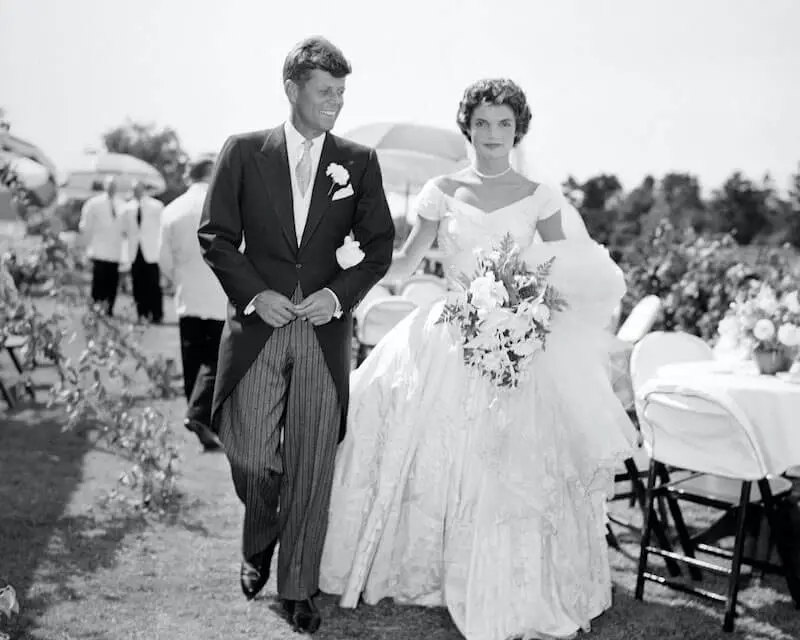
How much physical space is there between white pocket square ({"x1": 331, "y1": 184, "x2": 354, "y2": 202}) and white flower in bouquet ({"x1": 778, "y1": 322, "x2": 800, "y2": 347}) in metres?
2.07

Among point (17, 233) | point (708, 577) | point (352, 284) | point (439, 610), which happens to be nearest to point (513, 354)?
point (352, 284)

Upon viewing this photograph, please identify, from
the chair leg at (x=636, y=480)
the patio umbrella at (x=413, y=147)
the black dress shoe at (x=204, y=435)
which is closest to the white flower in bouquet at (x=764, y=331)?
the chair leg at (x=636, y=480)

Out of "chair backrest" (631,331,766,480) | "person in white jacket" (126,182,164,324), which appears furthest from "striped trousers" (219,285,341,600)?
"person in white jacket" (126,182,164,324)

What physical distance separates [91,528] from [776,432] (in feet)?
10.7

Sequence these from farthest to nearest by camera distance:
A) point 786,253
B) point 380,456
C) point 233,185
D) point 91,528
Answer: point 786,253 → point 91,528 → point 380,456 → point 233,185

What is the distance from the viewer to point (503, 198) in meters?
4.16

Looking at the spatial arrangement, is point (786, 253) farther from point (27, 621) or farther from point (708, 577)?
point (27, 621)

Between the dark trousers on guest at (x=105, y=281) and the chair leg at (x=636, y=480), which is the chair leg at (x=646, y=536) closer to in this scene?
the chair leg at (x=636, y=480)

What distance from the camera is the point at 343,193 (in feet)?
12.3

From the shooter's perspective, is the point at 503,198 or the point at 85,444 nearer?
the point at 503,198

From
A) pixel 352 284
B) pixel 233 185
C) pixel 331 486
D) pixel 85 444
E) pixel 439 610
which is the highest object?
pixel 233 185

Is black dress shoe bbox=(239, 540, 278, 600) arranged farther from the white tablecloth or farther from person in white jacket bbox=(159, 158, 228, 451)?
person in white jacket bbox=(159, 158, 228, 451)

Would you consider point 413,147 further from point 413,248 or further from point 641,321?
point 413,248

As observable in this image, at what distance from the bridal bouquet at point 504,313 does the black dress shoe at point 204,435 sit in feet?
11.1
